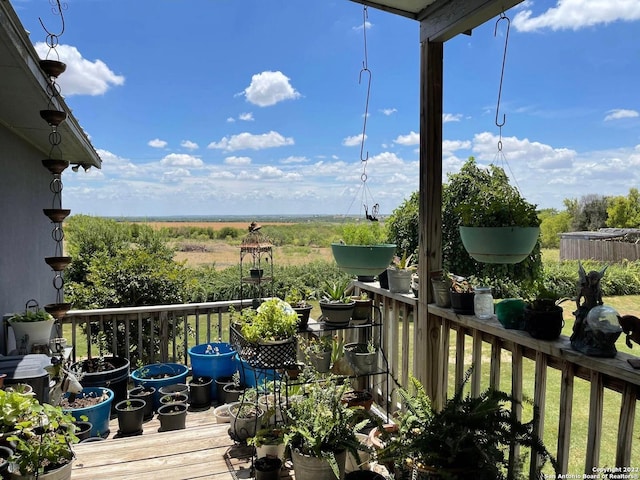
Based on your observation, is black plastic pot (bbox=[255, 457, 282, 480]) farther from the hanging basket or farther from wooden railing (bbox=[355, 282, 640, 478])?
the hanging basket

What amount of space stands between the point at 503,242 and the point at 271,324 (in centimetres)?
109

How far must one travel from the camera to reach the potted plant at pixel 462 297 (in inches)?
72.4

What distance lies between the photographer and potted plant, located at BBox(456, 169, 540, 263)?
158 cm

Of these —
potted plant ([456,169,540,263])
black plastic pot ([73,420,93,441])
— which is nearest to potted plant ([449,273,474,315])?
potted plant ([456,169,540,263])

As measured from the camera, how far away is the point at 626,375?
115cm

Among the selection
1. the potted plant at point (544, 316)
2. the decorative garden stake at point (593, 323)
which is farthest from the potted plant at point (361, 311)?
the decorative garden stake at point (593, 323)

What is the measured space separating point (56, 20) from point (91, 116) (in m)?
12.7

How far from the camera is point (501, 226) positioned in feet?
5.22

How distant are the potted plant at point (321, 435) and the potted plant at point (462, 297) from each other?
0.65m

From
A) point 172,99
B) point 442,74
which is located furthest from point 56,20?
point 172,99

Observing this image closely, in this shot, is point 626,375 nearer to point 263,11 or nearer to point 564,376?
point 564,376

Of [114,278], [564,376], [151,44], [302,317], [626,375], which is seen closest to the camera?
[626,375]

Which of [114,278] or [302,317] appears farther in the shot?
[114,278]

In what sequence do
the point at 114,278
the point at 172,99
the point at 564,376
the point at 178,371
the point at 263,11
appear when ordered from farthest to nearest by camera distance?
1. the point at 172,99
2. the point at 263,11
3. the point at 114,278
4. the point at 178,371
5. the point at 564,376
